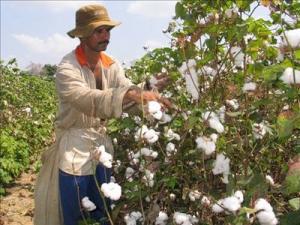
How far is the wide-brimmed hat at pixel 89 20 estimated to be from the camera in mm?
2977

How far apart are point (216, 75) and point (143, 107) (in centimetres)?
31

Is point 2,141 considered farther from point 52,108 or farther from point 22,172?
point 52,108

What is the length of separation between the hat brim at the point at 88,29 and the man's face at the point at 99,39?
26 millimetres

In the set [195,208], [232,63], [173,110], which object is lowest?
[195,208]

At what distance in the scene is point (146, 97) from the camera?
234cm

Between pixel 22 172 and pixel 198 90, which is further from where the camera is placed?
pixel 22 172

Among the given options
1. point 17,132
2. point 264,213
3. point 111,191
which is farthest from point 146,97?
point 17,132

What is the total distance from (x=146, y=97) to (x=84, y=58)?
0.86 meters

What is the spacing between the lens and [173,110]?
2.48 metres

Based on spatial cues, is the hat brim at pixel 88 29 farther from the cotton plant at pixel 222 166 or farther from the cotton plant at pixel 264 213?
the cotton plant at pixel 264 213

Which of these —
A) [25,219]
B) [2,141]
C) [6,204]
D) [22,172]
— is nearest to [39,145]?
[22,172]

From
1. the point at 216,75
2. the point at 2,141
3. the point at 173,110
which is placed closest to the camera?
the point at 216,75

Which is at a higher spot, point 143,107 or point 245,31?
point 245,31

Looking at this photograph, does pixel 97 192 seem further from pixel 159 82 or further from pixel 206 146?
pixel 206 146
